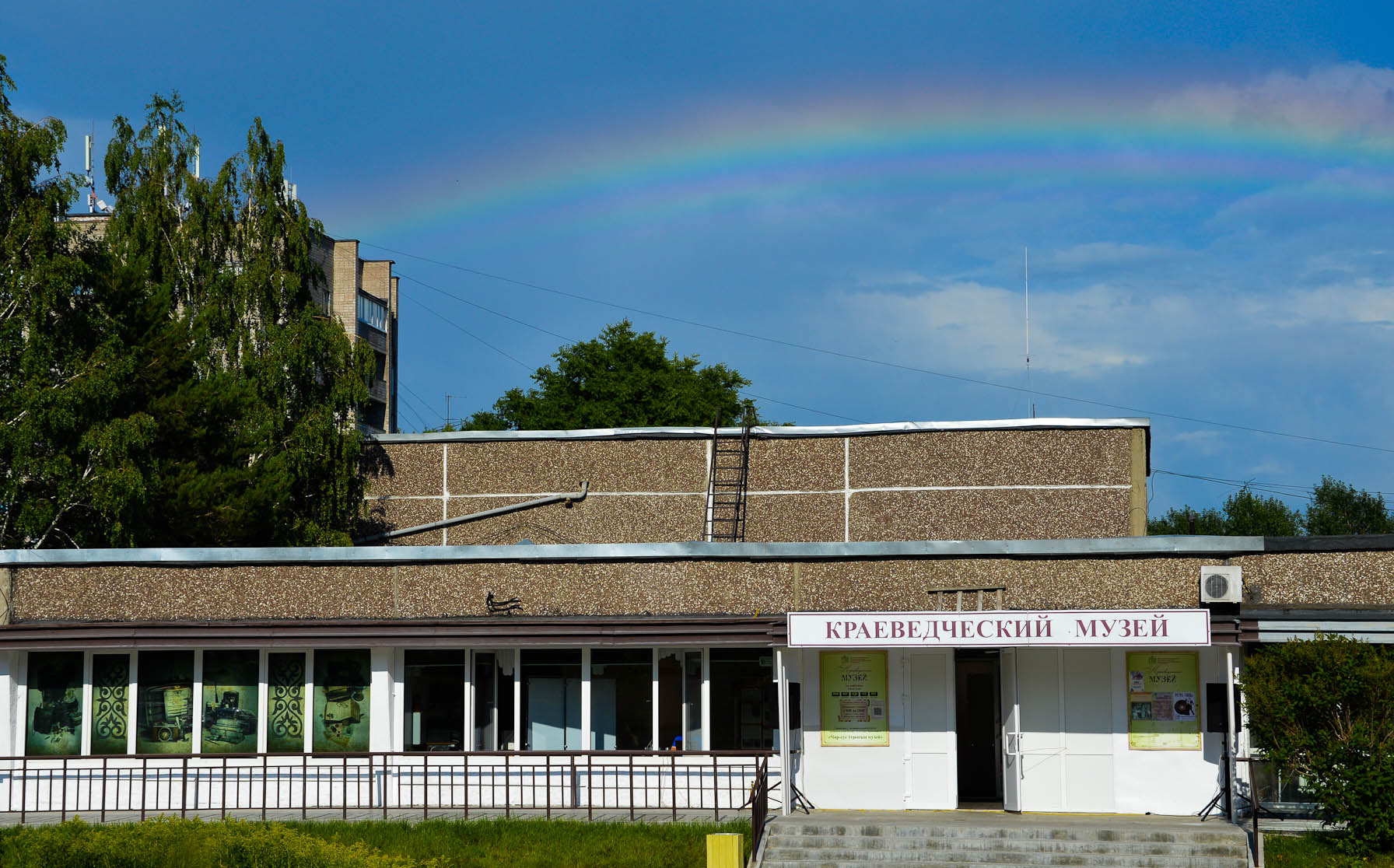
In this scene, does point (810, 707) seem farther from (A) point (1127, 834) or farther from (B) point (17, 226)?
(B) point (17, 226)

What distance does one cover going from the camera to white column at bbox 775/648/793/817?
17.6 meters

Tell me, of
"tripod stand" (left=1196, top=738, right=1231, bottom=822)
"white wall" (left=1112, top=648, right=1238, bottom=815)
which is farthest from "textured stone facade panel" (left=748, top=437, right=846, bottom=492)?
"tripod stand" (left=1196, top=738, right=1231, bottom=822)

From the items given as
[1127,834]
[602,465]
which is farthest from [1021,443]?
[1127,834]

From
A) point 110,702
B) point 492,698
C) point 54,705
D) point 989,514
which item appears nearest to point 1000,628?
point 492,698

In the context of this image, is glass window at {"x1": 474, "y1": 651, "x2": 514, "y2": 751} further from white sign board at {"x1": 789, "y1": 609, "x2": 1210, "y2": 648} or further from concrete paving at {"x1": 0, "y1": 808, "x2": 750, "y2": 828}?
white sign board at {"x1": 789, "y1": 609, "x2": 1210, "y2": 648}

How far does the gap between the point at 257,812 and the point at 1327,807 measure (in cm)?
1338

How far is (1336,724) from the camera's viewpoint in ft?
52.5

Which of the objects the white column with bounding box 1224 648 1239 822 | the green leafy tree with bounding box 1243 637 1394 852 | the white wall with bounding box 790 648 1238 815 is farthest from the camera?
the white wall with bounding box 790 648 1238 815

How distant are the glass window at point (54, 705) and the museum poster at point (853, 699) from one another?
392 inches

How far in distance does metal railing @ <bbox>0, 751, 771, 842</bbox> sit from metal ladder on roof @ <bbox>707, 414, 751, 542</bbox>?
1288 cm

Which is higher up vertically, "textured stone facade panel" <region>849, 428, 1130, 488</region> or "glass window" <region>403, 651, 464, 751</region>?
Answer: "textured stone facade panel" <region>849, 428, 1130, 488</region>

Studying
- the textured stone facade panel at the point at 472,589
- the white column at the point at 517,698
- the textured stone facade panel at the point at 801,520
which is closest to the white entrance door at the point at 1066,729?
the textured stone facade panel at the point at 472,589

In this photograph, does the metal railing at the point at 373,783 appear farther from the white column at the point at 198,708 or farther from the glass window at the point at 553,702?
the glass window at the point at 553,702

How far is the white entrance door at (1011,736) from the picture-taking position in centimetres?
1794
